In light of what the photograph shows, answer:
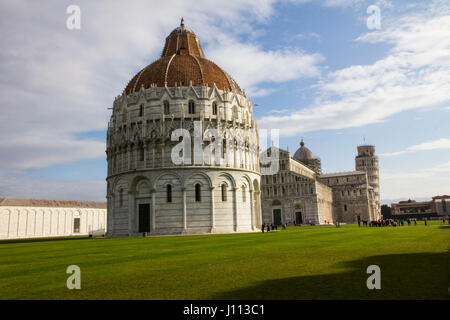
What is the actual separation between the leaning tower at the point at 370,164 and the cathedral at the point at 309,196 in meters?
18.0

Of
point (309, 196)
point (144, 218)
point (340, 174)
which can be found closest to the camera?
point (144, 218)

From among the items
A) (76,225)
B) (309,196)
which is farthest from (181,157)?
(76,225)

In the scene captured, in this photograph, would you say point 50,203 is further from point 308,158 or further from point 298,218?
point 308,158

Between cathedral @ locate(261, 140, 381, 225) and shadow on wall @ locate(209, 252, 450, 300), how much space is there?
8509cm

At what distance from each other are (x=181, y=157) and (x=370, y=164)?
12425cm

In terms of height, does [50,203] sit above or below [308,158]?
below

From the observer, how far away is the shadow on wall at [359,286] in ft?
27.6

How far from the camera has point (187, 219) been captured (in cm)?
4612

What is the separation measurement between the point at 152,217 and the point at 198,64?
22.6 m

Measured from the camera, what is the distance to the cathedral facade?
46531 mm

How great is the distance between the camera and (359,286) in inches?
371

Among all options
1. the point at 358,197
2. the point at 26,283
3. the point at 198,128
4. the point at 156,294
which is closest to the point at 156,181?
the point at 198,128
